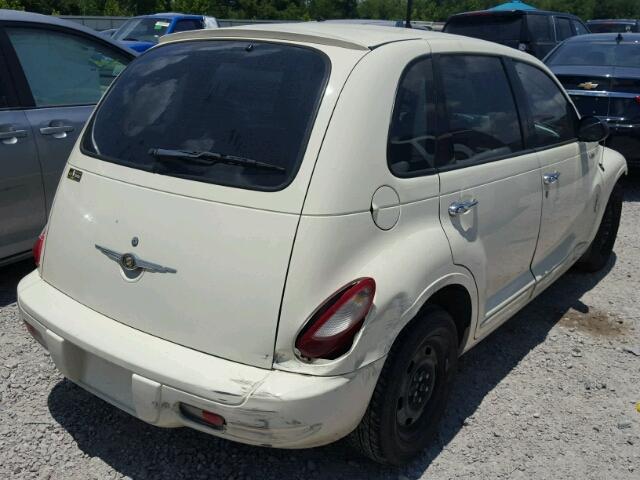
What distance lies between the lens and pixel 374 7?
57656 millimetres

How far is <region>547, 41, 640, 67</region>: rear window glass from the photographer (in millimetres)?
7464

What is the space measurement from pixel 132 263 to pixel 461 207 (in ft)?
4.39

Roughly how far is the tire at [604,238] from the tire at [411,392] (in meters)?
2.42

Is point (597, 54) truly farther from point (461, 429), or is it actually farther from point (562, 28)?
point (461, 429)

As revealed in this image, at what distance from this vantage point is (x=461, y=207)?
2.75m

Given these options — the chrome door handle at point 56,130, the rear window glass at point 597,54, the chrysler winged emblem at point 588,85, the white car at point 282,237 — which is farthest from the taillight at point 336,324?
the rear window glass at point 597,54

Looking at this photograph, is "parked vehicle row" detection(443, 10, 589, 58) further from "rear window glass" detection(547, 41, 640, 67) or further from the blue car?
the blue car

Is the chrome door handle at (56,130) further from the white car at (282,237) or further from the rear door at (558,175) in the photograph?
the rear door at (558,175)

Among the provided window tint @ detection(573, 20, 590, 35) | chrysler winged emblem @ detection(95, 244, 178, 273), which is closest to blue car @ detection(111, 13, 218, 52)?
window tint @ detection(573, 20, 590, 35)

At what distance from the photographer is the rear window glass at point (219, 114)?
2.37 meters

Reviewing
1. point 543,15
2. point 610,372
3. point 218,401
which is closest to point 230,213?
point 218,401

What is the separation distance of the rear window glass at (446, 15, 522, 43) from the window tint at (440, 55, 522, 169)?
866 centimetres

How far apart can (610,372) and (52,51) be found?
3974 millimetres

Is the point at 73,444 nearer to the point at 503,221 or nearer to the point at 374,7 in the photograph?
the point at 503,221
